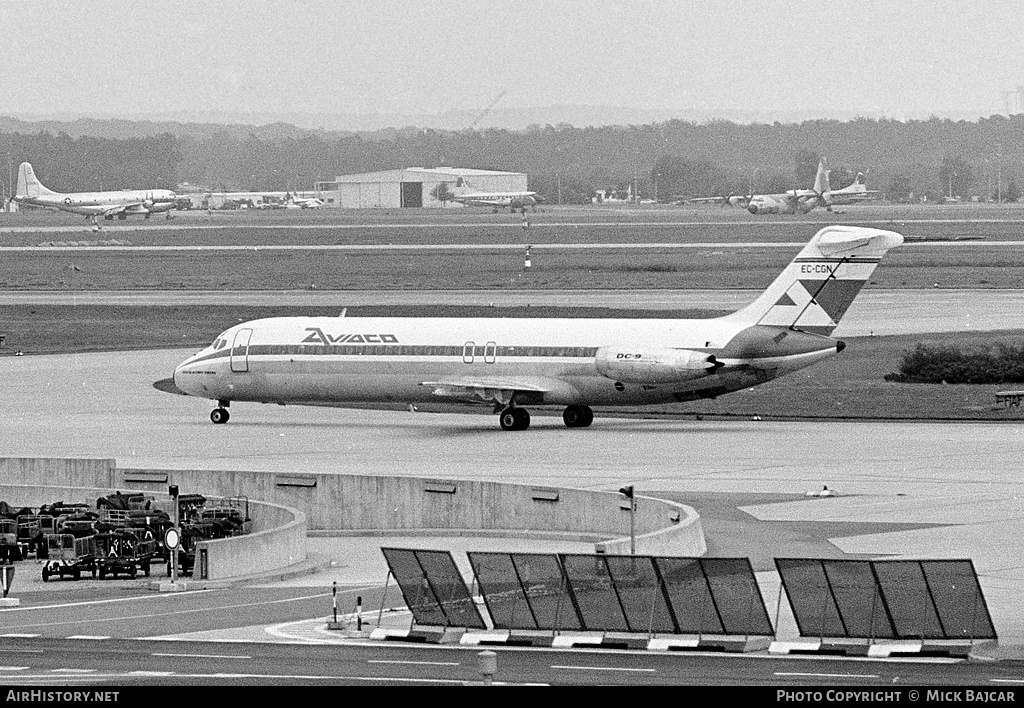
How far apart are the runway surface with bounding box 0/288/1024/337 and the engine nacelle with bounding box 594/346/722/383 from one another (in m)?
30.5

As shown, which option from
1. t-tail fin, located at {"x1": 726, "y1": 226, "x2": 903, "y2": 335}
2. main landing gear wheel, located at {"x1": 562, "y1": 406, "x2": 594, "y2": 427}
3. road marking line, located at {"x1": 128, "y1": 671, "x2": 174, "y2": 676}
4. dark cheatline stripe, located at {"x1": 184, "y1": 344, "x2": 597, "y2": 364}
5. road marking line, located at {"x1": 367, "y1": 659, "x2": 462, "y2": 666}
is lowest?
main landing gear wheel, located at {"x1": 562, "y1": 406, "x2": 594, "y2": 427}

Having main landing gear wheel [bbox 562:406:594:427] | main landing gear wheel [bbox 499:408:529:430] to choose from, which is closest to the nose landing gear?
main landing gear wheel [bbox 499:408:529:430]

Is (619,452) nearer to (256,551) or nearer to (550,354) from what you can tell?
(550,354)

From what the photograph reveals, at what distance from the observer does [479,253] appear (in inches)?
6722

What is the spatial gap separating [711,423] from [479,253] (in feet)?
355

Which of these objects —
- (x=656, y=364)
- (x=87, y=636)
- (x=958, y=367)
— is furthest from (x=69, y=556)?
(x=958, y=367)

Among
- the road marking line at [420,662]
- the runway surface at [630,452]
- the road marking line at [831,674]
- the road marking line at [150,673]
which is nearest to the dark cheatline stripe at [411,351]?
the runway surface at [630,452]

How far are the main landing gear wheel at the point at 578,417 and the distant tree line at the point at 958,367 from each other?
1431 cm

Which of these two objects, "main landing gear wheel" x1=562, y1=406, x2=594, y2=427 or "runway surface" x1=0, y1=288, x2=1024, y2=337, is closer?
"main landing gear wheel" x1=562, y1=406, x2=594, y2=427

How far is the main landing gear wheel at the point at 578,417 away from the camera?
62.5 meters

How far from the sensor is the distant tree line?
2776 inches

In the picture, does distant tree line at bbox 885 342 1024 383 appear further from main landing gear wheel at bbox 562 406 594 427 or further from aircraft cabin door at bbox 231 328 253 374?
aircraft cabin door at bbox 231 328 253 374

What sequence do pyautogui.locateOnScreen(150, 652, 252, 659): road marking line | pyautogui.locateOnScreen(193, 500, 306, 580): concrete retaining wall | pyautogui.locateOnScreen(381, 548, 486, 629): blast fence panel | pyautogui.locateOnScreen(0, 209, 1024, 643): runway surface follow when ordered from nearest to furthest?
pyautogui.locateOnScreen(150, 652, 252, 659): road marking line → pyautogui.locateOnScreen(381, 548, 486, 629): blast fence panel → pyautogui.locateOnScreen(193, 500, 306, 580): concrete retaining wall → pyautogui.locateOnScreen(0, 209, 1024, 643): runway surface

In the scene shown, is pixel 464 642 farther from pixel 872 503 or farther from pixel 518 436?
pixel 518 436
